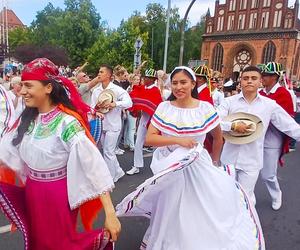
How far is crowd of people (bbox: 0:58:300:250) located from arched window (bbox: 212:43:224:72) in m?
47.7

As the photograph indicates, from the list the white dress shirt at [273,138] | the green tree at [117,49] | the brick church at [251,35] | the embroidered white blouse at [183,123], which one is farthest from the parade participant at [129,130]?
the brick church at [251,35]

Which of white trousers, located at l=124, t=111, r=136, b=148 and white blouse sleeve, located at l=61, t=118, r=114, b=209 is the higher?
white blouse sleeve, located at l=61, t=118, r=114, b=209

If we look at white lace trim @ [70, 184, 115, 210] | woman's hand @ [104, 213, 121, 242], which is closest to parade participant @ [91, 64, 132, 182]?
white lace trim @ [70, 184, 115, 210]

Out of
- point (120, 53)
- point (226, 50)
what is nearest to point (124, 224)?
Result: point (120, 53)

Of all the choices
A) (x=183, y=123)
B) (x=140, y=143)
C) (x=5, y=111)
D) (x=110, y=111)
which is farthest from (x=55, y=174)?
(x=140, y=143)

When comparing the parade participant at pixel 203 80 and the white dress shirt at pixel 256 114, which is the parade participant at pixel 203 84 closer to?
the parade participant at pixel 203 80

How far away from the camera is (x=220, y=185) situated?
8.87 feet

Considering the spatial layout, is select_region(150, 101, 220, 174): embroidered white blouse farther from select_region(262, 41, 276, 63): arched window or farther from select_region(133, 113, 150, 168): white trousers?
select_region(262, 41, 276, 63): arched window

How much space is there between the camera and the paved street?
3531 mm

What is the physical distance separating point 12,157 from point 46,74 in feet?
1.94

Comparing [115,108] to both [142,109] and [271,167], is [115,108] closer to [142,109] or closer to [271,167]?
[142,109]

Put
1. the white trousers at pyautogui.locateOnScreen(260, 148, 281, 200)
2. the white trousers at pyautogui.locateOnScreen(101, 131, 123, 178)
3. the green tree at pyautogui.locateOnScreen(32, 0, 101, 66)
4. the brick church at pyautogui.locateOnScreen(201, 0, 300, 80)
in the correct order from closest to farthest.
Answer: the white trousers at pyautogui.locateOnScreen(260, 148, 281, 200) → the white trousers at pyautogui.locateOnScreen(101, 131, 123, 178) → the green tree at pyautogui.locateOnScreen(32, 0, 101, 66) → the brick church at pyautogui.locateOnScreen(201, 0, 300, 80)

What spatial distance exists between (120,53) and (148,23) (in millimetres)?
24156

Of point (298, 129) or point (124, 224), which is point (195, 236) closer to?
point (124, 224)
